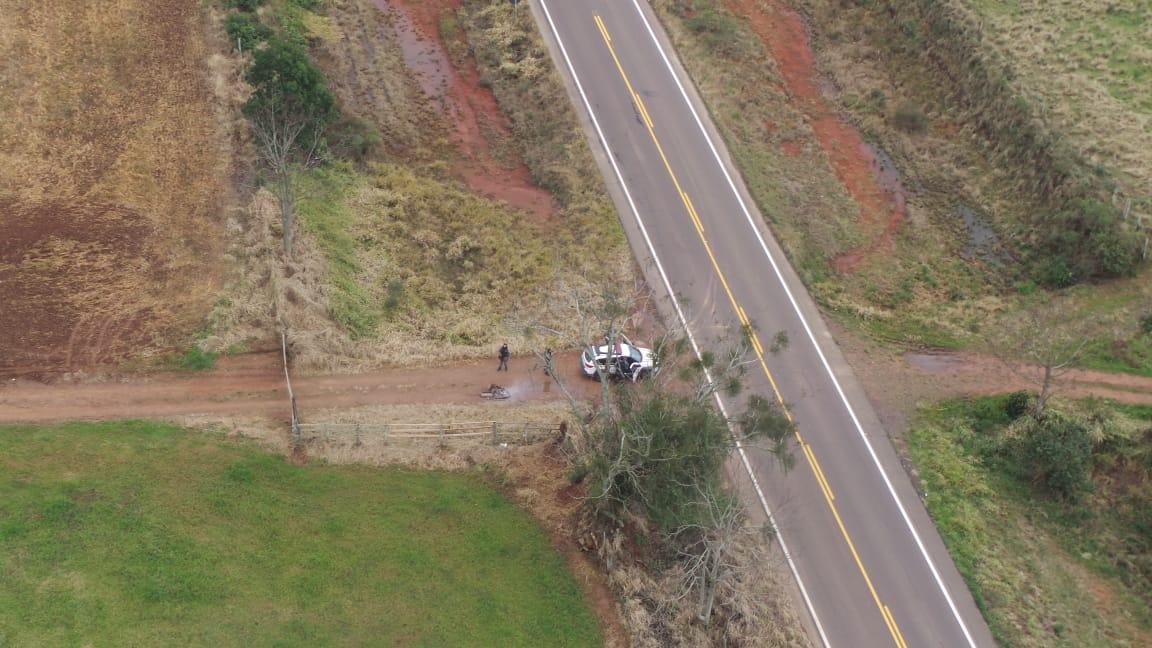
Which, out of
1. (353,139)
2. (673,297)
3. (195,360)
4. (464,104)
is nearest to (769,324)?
(673,297)

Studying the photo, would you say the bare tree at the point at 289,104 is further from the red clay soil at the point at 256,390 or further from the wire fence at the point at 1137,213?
the wire fence at the point at 1137,213

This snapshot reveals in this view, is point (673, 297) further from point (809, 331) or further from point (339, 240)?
point (339, 240)

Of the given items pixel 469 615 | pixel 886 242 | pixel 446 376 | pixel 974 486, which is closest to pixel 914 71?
pixel 886 242

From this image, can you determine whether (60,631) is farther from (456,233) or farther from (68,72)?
(68,72)

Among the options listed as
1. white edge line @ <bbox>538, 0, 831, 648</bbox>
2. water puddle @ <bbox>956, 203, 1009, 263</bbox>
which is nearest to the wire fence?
water puddle @ <bbox>956, 203, 1009, 263</bbox>

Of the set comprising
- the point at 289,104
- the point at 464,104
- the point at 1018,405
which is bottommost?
the point at 1018,405

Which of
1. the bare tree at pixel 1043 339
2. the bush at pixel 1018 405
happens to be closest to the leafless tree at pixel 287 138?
the bush at pixel 1018 405

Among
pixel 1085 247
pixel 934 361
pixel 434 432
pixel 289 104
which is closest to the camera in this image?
pixel 434 432
